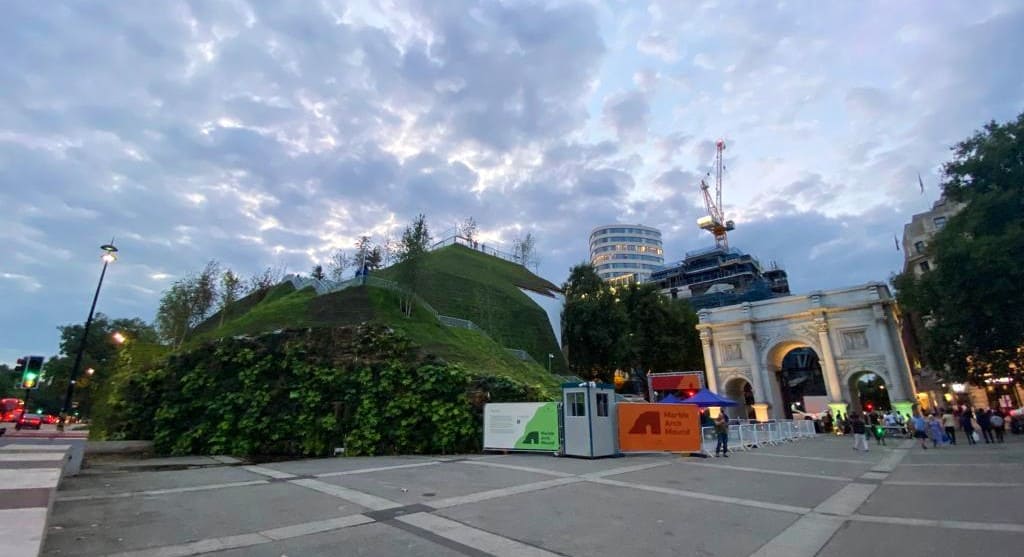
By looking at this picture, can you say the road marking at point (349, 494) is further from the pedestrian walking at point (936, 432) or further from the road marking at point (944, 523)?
the pedestrian walking at point (936, 432)

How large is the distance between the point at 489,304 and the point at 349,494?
31.0 metres

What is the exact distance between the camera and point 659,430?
1730cm

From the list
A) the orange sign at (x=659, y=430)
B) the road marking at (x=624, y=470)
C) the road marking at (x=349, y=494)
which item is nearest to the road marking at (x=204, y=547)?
the road marking at (x=349, y=494)

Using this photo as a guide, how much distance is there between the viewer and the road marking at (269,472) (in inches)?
459

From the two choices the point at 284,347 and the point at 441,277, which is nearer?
the point at 284,347

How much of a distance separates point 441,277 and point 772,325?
109ft

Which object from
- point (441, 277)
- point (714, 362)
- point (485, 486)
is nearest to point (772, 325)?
point (714, 362)

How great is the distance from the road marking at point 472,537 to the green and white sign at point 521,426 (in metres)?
10.0

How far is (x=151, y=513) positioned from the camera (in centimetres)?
742

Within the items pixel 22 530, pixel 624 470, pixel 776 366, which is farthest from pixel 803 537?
pixel 776 366

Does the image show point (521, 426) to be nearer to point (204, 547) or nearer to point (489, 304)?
point (204, 547)

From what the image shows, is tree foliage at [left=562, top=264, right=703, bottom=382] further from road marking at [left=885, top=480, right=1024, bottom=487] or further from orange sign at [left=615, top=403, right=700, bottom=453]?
road marking at [left=885, top=480, right=1024, bottom=487]

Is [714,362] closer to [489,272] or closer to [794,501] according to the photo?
[489,272]

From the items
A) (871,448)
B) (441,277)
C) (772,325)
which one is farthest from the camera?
(772,325)
